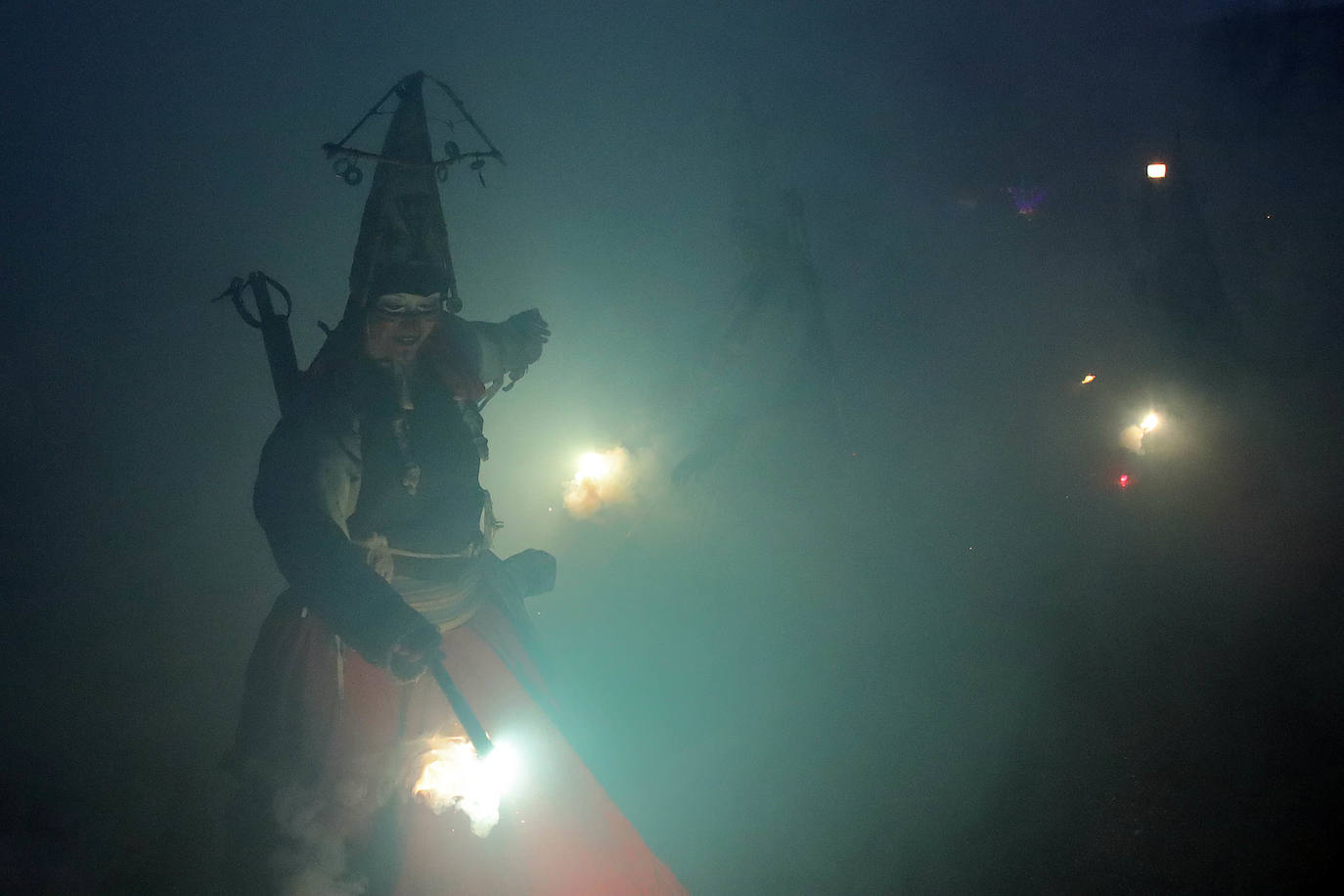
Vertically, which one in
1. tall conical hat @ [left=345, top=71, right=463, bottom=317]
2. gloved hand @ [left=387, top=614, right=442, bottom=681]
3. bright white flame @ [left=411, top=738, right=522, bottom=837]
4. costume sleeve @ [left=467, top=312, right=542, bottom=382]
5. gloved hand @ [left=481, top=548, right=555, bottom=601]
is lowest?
bright white flame @ [left=411, top=738, right=522, bottom=837]

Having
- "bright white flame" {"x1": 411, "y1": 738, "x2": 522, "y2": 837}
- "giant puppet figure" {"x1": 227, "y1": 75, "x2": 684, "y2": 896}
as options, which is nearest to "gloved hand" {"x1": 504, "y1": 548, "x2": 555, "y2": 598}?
"giant puppet figure" {"x1": 227, "y1": 75, "x2": 684, "y2": 896}

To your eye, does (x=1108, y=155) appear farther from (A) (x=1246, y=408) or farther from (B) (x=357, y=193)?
(B) (x=357, y=193)

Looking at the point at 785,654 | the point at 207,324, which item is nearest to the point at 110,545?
the point at 207,324

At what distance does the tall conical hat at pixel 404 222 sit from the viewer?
3.68 metres

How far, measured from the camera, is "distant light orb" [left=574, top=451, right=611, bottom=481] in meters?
6.17

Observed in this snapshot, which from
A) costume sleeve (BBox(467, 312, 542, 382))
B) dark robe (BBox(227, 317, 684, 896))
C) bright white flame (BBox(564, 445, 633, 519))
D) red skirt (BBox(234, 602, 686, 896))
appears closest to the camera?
dark robe (BBox(227, 317, 684, 896))

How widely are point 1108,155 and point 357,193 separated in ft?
24.4

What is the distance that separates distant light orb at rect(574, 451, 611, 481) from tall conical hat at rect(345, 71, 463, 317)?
8.05 ft

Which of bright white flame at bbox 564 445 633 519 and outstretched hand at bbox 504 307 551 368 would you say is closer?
outstretched hand at bbox 504 307 551 368

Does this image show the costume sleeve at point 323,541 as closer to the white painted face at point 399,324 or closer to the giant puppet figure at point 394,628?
the giant puppet figure at point 394,628

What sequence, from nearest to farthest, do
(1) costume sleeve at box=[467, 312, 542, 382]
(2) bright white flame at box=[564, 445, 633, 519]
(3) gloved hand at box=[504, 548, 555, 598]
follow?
1. (1) costume sleeve at box=[467, 312, 542, 382]
2. (3) gloved hand at box=[504, 548, 555, 598]
3. (2) bright white flame at box=[564, 445, 633, 519]

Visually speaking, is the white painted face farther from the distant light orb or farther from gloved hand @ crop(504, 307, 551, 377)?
the distant light orb

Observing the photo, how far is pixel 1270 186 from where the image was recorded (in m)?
8.03

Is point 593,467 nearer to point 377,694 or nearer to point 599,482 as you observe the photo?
point 599,482
